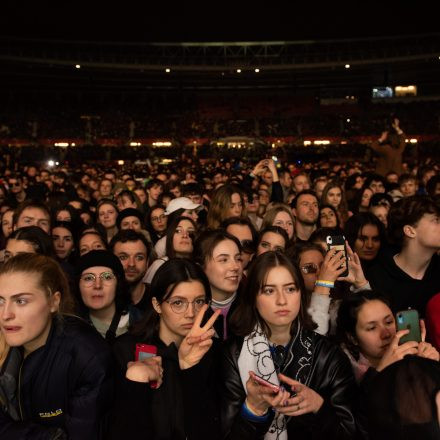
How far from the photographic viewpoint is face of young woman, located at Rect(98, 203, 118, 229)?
6250 mm

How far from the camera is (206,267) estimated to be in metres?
3.56

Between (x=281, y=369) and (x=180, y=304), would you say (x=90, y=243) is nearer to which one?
(x=180, y=304)

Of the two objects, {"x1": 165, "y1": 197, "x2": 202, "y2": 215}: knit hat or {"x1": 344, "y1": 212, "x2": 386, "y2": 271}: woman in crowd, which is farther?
{"x1": 165, "y1": 197, "x2": 202, "y2": 215}: knit hat

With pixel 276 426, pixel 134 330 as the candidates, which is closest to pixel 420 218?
pixel 276 426

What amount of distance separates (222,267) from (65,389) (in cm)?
153

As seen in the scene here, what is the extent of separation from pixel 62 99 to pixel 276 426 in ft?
141

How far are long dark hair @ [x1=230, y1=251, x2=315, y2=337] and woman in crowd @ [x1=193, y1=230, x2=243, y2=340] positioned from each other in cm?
69

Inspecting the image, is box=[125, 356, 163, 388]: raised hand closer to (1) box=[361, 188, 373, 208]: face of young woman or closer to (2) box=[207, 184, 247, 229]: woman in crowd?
(2) box=[207, 184, 247, 229]: woman in crowd

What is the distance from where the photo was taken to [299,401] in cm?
218

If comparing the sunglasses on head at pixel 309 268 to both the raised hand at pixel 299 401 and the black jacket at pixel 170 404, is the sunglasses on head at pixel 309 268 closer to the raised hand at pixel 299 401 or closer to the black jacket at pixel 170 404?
the black jacket at pixel 170 404

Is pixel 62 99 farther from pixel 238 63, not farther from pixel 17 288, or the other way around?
pixel 17 288

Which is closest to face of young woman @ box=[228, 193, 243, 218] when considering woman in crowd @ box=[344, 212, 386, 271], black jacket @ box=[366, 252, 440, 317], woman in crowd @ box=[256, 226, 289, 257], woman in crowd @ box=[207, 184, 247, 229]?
woman in crowd @ box=[207, 184, 247, 229]

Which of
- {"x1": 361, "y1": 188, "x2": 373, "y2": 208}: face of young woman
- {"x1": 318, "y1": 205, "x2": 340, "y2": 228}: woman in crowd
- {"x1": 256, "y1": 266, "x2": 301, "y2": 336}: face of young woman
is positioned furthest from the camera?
{"x1": 361, "y1": 188, "x2": 373, "y2": 208}: face of young woman

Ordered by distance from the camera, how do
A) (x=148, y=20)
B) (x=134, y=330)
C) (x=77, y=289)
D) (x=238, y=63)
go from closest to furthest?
(x=134, y=330)
(x=77, y=289)
(x=148, y=20)
(x=238, y=63)
